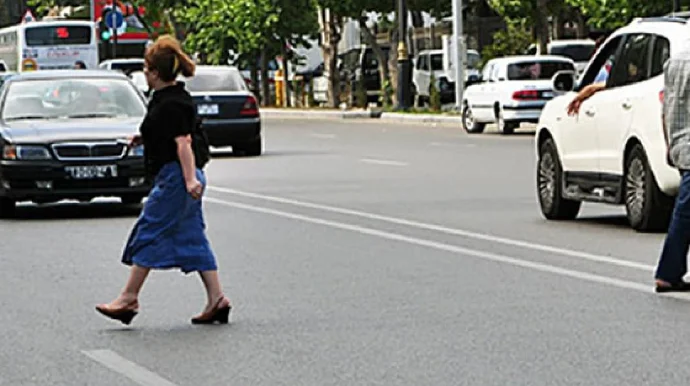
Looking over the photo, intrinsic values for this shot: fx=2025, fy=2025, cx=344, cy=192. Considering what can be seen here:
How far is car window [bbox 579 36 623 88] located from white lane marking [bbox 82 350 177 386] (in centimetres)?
828

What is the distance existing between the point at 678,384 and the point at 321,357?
1.91 m

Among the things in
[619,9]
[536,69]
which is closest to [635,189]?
[536,69]

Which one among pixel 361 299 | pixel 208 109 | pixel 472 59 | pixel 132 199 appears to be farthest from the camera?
pixel 472 59

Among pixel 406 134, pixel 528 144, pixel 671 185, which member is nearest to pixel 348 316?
pixel 671 185

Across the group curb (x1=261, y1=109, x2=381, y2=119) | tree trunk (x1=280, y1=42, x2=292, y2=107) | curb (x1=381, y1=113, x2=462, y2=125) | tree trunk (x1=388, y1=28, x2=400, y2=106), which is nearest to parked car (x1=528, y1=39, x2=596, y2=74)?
curb (x1=381, y1=113, x2=462, y2=125)

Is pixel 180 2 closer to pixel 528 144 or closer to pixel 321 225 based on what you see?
pixel 528 144

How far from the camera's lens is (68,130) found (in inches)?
777

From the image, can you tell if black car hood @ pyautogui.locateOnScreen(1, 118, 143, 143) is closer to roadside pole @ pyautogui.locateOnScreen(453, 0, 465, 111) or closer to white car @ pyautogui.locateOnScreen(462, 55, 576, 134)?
white car @ pyautogui.locateOnScreen(462, 55, 576, 134)

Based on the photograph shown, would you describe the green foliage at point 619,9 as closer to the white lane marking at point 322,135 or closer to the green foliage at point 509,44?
the white lane marking at point 322,135

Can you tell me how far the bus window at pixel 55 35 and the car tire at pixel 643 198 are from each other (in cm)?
5219

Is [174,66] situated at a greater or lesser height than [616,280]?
greater

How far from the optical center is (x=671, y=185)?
52.4 feet

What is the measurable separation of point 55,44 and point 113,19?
413 centimetres

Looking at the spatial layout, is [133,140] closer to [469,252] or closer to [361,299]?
[469,252]
